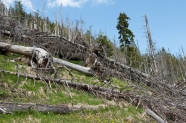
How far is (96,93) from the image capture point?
488 inches

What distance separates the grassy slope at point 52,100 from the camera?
8273 mm

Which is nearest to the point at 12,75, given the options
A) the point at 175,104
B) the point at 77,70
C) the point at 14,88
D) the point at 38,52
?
the point at 14,88

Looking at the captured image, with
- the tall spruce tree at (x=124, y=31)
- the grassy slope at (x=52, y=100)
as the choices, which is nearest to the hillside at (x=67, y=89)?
the grassy slope at (x=52, y=100)

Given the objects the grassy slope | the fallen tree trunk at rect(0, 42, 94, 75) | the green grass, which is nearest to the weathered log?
the fallen tree trunk at rect(0, 42, 94, 75)

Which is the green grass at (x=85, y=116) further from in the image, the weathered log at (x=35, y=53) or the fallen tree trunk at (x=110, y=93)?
the weathered log at (x=35, y=53)

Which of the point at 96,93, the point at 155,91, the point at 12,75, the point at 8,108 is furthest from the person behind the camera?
the point at 155,91

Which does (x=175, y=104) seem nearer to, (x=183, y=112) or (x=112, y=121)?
(x=183, y=112)

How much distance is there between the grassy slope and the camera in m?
8.27

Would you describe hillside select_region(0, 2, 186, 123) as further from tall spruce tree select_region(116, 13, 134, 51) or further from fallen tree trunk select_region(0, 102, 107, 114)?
tall spruce tree select_region(116, 13, 134, 51)

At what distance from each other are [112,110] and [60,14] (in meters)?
43.0

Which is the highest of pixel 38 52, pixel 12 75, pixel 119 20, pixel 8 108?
pixel 119 20

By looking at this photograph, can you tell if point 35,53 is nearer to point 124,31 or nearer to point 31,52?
point 31,52

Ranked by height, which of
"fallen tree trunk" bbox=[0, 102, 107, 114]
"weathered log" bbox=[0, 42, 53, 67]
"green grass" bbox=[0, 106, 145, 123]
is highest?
"weathered log" bbox=[0, 42, 53, 67]

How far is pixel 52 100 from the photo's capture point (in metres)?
9.84
